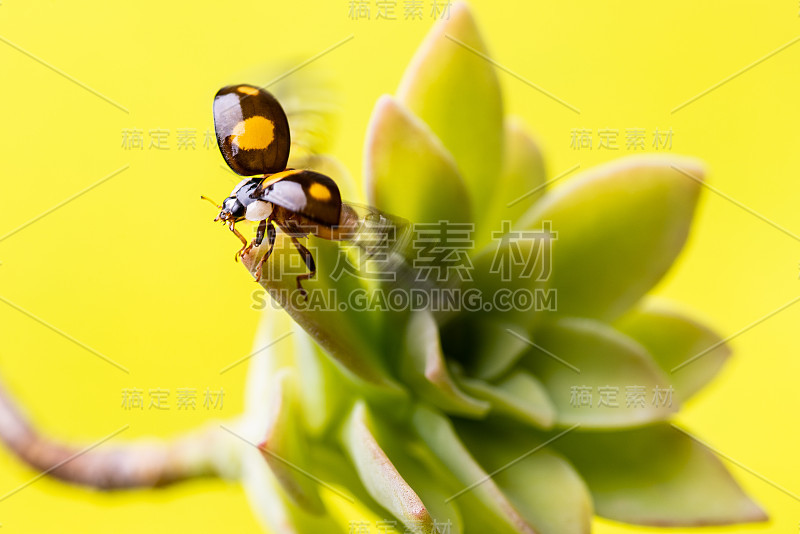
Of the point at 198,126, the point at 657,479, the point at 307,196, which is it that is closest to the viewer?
the point at 307,196

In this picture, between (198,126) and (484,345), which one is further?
(198,126)

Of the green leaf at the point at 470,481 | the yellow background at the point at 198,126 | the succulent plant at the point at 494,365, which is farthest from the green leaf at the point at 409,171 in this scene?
the yellow background at the point at 198,126

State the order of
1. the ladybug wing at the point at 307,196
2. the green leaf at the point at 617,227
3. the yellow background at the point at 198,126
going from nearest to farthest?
the ladybug wing at the point at 307,196, the green leaf at the point at 617,227, the yellow background at the point at 198,126

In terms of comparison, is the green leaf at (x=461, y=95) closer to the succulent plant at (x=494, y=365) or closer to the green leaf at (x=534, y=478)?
the succulent plant at (x=494, y=365)

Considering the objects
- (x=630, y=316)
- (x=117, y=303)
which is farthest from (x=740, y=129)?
(x=117, y=303)

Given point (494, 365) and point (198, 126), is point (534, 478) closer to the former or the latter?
point (494, 365)

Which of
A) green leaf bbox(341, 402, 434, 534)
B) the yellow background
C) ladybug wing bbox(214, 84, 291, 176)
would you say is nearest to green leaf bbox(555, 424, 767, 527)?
green leaf bbox(341, 402, 434, 534)

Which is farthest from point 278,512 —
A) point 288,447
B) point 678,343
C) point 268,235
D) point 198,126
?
point 198,126

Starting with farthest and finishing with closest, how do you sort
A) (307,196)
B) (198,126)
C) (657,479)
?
(198,126) → (657,479) → (307,196)

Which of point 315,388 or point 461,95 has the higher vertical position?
point 461,95
